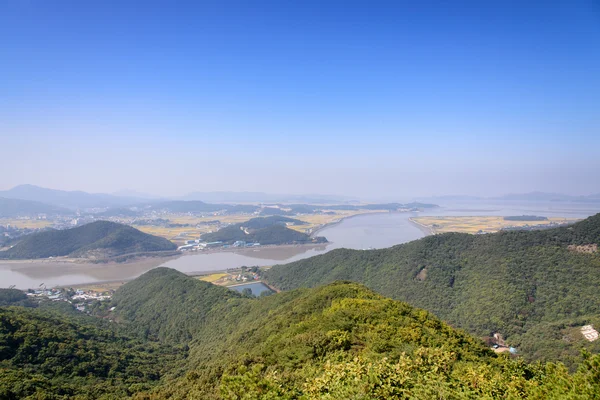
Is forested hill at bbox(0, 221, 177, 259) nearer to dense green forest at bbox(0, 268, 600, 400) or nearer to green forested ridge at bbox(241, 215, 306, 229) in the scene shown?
green forested ridge at bbox(241, 215, 306, 229)

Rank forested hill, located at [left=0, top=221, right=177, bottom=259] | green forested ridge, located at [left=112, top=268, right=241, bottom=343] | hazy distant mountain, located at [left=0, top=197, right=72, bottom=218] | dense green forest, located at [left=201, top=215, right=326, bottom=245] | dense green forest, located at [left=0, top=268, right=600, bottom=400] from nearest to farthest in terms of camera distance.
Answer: dense green forest, located at [left=0, top=268, right=600, bottom=400]
green forested ridge, located at [left=112, top=268, right=241, bottom=343]
forested hill, located at [left=0, top=221, right=177, bottom=259]
dense green forest, located at [left=201, top=215, right=326, bottom=245]
hazy distant mountain, located at [left=0, top=197, right=72, bottom=218]

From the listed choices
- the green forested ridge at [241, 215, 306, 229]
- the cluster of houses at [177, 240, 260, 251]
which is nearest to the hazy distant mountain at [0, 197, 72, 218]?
the green forested ridge at [241, 215, 306, 229]

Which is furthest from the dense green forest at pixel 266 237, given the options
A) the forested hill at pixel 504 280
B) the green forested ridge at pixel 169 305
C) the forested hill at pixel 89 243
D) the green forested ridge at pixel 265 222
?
the green forested ridge at pixel 169 305

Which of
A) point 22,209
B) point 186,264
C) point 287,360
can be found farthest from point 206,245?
point 22,209

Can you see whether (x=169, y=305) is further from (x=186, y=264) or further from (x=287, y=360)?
(x=186, y=264)

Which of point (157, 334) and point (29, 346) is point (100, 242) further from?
point (29, 346)
